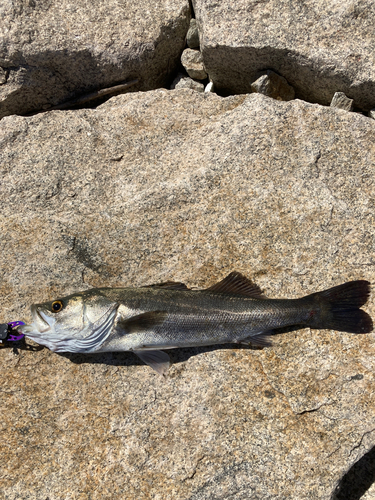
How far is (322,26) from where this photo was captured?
521 centimetres

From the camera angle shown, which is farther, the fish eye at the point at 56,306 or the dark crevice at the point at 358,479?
the dark crevice at the point at 358,479

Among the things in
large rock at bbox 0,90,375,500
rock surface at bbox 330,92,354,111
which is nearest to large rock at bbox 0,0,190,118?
large rock at bbox 0,90,375,500

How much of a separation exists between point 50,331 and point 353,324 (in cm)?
280

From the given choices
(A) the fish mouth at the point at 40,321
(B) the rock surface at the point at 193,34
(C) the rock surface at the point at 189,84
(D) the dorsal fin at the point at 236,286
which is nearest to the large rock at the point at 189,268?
(D) the dorsal fin at the point at 236,286

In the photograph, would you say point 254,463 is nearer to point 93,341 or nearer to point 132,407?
point 132,407

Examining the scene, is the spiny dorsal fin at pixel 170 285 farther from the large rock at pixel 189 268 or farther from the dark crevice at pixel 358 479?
the dark crevice at pixel 358 479

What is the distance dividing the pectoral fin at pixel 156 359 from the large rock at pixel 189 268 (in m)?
0.12

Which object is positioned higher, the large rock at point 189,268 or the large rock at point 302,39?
the large rock at point 302,39

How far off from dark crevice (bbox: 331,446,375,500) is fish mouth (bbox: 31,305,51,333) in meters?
3.10

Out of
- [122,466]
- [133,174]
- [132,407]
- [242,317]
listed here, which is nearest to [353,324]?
[242,317]

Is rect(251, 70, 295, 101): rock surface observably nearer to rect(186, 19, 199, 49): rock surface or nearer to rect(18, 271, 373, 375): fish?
rect(186, 19, 199, 49): rock surface

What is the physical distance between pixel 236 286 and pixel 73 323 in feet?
5.09

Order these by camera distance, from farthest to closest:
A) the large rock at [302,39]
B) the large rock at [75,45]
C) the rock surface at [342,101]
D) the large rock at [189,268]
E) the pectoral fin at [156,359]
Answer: the rock surface at [342,101], the large rock at [75,45], the large rock at [302,39], the pectoral fin at [156,359], the large rock at [189,268]

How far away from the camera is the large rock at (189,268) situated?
12.7ft
